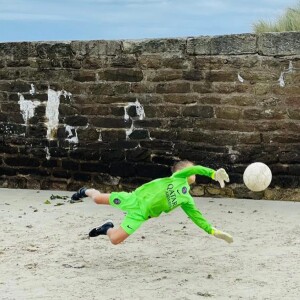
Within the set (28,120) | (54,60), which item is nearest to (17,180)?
(28,120)

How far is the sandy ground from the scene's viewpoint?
566 cm

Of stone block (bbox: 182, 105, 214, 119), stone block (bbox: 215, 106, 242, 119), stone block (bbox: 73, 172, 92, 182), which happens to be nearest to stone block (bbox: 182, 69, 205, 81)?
stone block (bbox: 182, 105, 214, 119)

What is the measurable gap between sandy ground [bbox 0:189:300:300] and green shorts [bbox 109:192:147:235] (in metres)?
0.38

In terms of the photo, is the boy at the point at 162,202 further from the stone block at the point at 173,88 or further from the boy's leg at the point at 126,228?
the stone block at the point at 173,88

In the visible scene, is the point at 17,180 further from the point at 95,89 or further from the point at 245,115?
the point at 245,115

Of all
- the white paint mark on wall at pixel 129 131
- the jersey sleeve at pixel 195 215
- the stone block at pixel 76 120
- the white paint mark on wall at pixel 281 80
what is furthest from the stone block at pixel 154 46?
the jersey sleeve at pixel 195 215

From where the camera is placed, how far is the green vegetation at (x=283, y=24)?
1103cm

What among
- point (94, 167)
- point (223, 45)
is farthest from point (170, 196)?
point (94, 167)

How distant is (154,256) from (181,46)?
4006 millimetres

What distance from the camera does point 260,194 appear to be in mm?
9852

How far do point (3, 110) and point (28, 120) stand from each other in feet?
1.56

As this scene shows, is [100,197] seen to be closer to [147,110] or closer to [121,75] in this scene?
[147,110]

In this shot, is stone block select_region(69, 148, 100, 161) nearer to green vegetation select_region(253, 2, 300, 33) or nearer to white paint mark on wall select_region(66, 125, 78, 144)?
white paint mark on wall select_region(66, 125, 78, 144)

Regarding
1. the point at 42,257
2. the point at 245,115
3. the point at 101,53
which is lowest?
the point at 42,257
